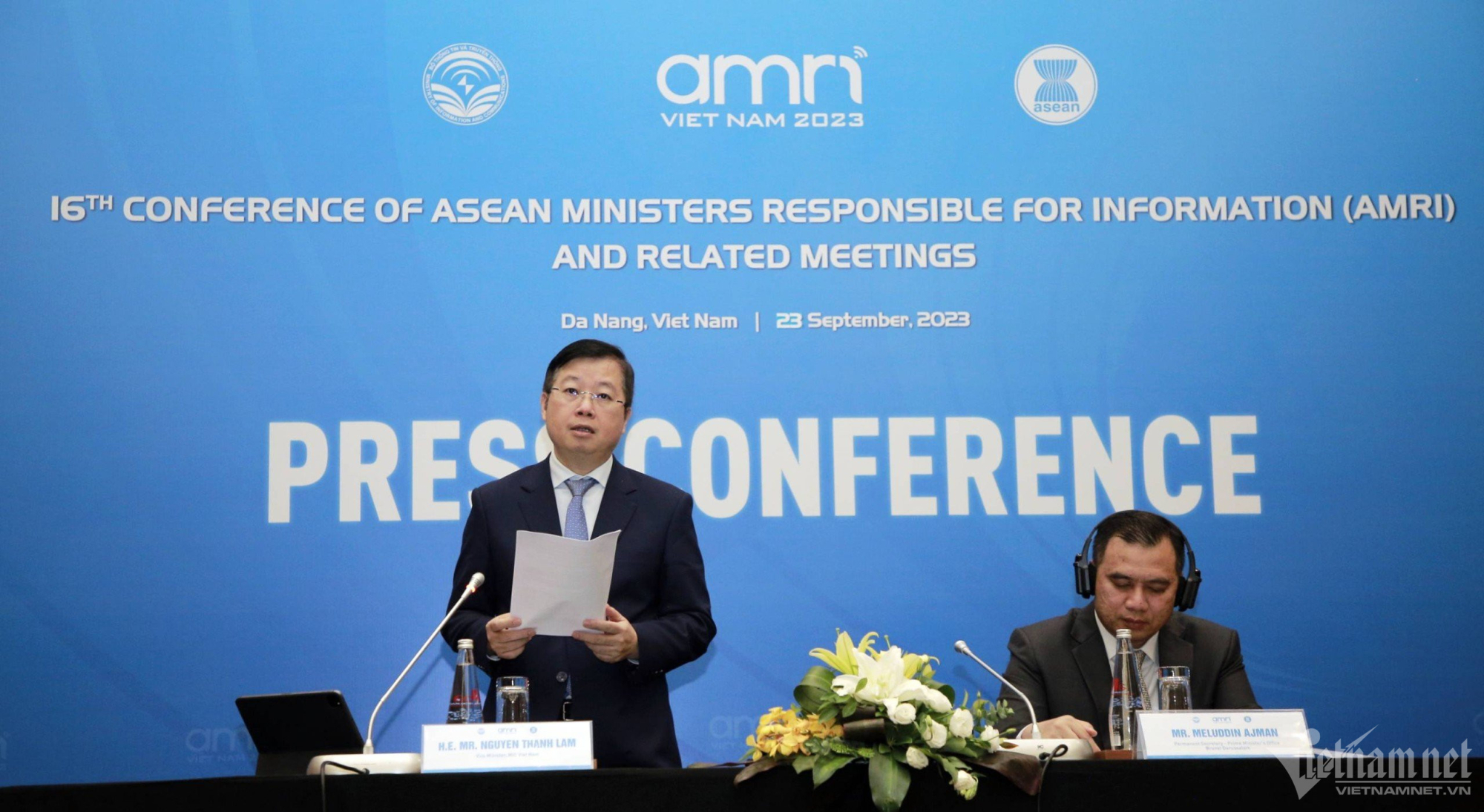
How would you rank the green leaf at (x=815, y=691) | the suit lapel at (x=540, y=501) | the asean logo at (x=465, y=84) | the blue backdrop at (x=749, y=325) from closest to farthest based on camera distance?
1. the green leaf at (x=815, y=691)
2. the suit lapel at (x=540, y=501)
3. the blue backdrop at (x=749, y=325)
4. the asean logo at (x=465, y=84)

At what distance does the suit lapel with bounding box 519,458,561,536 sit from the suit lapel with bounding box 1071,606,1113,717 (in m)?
1.34

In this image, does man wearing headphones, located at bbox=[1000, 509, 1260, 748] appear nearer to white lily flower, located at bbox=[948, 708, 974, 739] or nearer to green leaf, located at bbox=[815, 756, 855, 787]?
white lily flower, located at bbox=[948, 708, 974, 739]

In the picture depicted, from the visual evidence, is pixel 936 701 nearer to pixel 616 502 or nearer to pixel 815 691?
pixel 815 691

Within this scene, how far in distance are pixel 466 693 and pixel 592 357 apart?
1.19 meters

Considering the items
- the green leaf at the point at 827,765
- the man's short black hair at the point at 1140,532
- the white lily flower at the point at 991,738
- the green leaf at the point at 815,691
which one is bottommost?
the green leaf at the point at 827,765

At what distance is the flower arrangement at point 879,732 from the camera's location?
2.15m

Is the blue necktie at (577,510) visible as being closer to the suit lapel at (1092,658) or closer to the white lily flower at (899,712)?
the suit lapel at (1092,658)

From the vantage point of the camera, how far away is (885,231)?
4168 millimetres

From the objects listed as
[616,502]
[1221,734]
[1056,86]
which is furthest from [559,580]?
[1056,86]

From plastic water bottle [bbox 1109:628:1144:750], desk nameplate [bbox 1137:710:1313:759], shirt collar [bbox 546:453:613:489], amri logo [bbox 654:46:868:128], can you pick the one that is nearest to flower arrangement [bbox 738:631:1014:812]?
desk nameplate [bbox 1137:710:1313:759]

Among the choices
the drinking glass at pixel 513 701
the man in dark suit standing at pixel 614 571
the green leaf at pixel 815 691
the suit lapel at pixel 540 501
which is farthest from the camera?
the suit lapel at pixel 540 501

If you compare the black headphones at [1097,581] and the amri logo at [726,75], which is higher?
the amri logo at [726,75]

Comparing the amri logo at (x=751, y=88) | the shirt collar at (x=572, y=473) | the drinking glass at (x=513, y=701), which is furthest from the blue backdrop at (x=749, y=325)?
the drinking glass at (x=513, y=701)

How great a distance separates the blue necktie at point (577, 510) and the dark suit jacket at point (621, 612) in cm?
5
